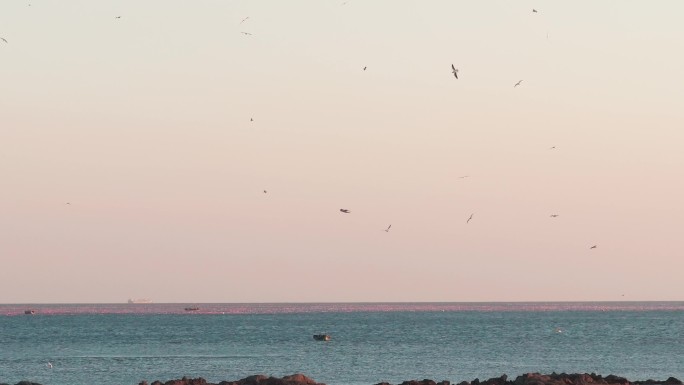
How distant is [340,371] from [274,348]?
113 ft

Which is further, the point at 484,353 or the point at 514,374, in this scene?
the point at 484,353

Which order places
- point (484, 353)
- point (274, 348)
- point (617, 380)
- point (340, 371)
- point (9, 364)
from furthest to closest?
point (274, 348) → point (484, 353) → point (9, 364) → point (340, 371) → point (617, 380)

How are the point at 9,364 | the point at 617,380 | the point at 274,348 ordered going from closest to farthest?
the point at 617,380, the point at 9,364, the point at 274,348

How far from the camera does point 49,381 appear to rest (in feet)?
230

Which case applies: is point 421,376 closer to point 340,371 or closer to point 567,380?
point 340,371

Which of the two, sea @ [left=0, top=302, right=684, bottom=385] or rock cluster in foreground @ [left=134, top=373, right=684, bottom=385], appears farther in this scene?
sea @ [left=0, top=302, right=684, bottom=385]

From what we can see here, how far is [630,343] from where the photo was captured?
114 metres

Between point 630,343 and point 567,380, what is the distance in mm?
68384

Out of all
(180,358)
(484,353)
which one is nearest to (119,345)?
(180,358)

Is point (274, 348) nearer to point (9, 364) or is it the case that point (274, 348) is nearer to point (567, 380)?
point (9, 364)

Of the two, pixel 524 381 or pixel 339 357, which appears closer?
pixel 524 381

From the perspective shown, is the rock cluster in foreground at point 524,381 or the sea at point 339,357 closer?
the rock cluster in foreground at point 524,381

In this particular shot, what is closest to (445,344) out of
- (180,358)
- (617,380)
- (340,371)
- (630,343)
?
(630,343)

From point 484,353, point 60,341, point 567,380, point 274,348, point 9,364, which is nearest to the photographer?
point 567,380
